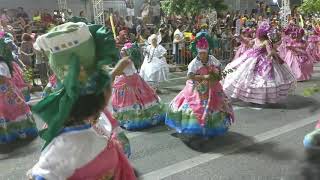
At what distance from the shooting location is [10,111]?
7.40 meters

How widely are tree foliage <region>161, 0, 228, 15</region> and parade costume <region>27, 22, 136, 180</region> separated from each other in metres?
14.7

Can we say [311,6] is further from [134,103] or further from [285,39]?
[285,39]

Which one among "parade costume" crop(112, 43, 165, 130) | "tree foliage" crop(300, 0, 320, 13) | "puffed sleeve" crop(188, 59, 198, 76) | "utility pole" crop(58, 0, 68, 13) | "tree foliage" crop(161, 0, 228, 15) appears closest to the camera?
"tree foliage" crop(300, 0, 320, 13)

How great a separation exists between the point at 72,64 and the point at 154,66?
8.78 meters

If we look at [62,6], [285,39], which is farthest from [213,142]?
[62,6]

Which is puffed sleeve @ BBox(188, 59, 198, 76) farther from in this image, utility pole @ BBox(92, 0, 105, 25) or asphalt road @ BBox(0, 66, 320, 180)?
utility pole @ BBox(92, 0, 105, 25)

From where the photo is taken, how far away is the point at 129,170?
3299mm

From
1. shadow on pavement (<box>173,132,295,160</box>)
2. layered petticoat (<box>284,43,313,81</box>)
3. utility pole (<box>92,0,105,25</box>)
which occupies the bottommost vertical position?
shadow on pavement (<box>173,132,295,160</box>)

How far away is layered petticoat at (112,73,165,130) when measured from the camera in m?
7.94

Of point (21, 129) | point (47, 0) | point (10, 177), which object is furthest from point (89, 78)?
point (47, 0)

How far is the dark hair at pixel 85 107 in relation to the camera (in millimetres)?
3139

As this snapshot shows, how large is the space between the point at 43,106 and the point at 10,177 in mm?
3063

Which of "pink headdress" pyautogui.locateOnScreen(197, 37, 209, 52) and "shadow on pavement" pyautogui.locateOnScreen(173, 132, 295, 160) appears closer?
"shadow on pavement" pyautogui.locateOnScreen(173, 132, 295, 160)

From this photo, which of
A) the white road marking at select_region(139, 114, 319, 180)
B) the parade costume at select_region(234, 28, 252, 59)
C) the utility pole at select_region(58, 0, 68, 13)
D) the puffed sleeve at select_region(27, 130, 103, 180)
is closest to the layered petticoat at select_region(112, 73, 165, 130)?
the white road marking at select_region(139, 114, 319, 180)
